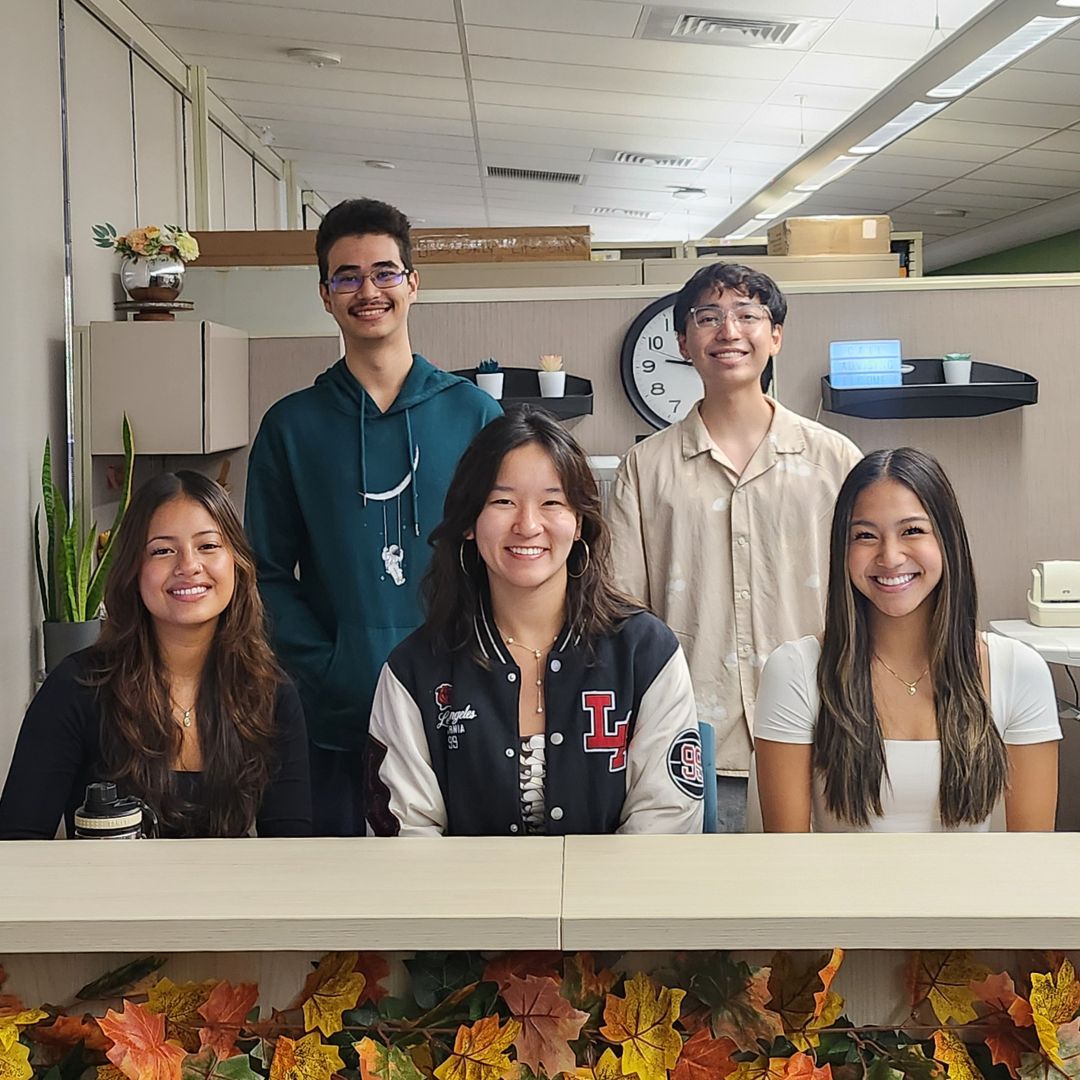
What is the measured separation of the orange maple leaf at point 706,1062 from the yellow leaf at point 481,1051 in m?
0.13

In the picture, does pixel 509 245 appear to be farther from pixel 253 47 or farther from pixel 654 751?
pixel 654 751

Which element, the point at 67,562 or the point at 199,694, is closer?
the point at 199,694

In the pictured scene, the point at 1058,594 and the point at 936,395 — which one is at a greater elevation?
the point at 936,395

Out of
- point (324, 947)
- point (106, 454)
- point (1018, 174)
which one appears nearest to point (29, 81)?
point (106, 454)

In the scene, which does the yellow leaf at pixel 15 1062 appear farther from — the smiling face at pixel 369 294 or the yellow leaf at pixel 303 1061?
the smiling face at pixel 369 294

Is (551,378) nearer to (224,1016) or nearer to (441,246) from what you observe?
(441,246)

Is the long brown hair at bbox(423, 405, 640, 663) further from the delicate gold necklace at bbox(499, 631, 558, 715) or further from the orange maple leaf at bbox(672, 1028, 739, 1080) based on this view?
the orange maple leaf at bbox(672, 1028, 739, 1080)

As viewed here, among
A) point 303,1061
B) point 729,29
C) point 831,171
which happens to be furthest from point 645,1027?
point 831,171

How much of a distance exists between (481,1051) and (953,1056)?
0.37 meters

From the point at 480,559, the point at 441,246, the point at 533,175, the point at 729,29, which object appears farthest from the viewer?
the point at 533,175

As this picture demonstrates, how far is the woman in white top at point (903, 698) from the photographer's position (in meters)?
1.59

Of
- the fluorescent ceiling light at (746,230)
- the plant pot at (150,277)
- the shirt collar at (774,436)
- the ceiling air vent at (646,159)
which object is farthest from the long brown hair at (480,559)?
the fluorescent ceiling light at (746,230)

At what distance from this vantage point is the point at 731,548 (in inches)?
83.2

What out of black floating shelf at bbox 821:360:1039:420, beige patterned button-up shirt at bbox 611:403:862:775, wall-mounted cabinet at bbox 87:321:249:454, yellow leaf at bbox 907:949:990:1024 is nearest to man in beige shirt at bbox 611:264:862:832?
beige patterned button-up shirt at bbox 611:403:862:775
